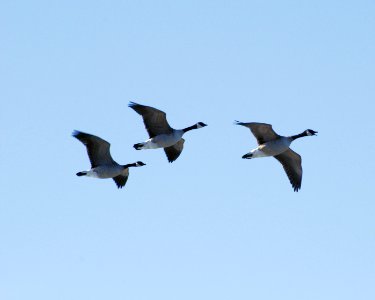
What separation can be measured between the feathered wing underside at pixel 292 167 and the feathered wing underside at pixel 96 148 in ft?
18.4

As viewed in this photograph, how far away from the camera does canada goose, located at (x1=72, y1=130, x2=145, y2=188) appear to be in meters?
40.9

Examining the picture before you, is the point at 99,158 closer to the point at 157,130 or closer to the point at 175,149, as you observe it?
the point at 157,130

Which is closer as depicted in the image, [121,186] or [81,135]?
[81,135]

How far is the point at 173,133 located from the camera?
41281mm

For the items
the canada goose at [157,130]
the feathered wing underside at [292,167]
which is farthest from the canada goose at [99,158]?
the feathered wing underside at [292,167]

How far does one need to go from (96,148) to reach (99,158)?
0.44 m

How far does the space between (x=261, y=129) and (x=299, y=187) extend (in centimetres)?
335

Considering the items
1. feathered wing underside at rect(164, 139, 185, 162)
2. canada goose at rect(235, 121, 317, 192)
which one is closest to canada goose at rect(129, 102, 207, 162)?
feathered wing underside at rect(164, 139, 185, 162)

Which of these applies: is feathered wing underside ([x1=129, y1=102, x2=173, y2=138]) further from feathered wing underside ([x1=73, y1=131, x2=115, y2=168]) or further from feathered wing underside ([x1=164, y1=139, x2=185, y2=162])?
feathered wing underside ([x1=164, y1=139, x2=185, y2=162])

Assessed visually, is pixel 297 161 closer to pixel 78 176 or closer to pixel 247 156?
pixel 247 156

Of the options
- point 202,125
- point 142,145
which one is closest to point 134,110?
point 142,145

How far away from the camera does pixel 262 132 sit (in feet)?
131

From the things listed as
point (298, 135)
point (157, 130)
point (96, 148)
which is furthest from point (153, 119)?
point (298, 135)

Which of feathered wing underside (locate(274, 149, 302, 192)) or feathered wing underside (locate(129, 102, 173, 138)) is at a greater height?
feathered wing underside (locate(129, 102, 173, 138))
